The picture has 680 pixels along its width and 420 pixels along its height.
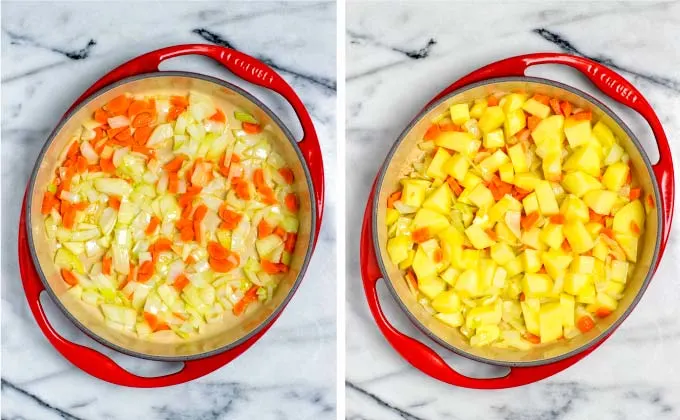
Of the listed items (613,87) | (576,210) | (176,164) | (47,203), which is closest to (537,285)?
(576,210)

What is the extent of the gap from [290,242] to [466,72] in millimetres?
474

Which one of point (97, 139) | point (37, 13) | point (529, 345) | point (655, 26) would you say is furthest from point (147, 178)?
point (655, 26)

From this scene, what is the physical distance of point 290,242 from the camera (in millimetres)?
1413

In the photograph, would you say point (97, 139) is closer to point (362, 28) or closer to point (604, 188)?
point (362, 28)

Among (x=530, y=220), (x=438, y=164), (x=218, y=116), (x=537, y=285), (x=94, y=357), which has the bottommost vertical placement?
(x=94, y=357)

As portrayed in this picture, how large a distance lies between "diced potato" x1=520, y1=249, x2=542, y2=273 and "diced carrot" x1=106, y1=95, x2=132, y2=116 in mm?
797

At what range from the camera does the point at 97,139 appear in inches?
56.5

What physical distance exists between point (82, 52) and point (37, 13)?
0.13 metres

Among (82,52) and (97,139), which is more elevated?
(82,52)

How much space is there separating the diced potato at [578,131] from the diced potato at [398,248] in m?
0.35

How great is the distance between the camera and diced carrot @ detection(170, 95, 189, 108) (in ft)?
4.69

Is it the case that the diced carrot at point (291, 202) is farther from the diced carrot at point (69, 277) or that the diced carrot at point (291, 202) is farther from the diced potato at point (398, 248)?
the diced carrot at point (69, 277)

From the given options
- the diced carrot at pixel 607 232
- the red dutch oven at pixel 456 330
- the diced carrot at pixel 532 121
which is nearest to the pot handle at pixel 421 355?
the red dutch oven at pixel 456 330

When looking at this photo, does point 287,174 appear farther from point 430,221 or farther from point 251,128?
point 430,221
